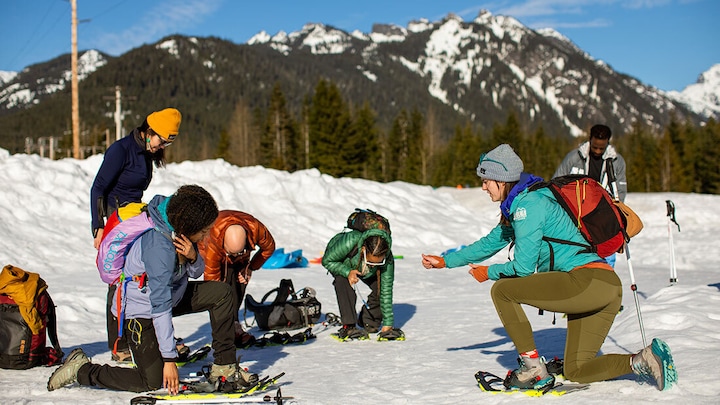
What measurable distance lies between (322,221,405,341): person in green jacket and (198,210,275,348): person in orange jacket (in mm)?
992

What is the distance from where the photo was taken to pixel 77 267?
40.1ft

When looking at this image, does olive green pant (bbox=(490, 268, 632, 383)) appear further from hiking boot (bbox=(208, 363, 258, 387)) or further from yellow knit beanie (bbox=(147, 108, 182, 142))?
yellow knit beanie (bbox=(147, 108, 182, 142))

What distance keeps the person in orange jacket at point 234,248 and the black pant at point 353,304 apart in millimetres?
1122

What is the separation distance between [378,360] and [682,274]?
32.3 feet


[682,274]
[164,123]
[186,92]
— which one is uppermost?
[186,92]

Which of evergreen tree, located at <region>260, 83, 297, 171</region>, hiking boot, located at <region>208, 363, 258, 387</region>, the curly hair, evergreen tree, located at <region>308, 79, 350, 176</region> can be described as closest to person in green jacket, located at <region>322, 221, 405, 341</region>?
hiking boot, located at <region>208, 363, 258, 387</region>

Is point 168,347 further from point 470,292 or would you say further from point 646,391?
point 470,292

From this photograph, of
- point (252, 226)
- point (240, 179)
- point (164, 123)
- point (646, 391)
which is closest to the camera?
point (646, 391)

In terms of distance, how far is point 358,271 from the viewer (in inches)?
284

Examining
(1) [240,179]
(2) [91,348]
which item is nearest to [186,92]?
(1) [240,179]

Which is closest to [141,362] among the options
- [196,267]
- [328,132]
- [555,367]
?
[196,267]

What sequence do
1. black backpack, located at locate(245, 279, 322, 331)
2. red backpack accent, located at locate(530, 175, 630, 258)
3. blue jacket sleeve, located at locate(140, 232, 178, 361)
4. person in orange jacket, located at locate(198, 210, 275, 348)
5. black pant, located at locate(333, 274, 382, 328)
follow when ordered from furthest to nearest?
black backpack, located at locate(245, 279, 322, 331), black pant, located at locate(333, 274, 382, 328), person in orange jacket, located at locate(198, 210, 275, 348), red backpack accent, located at locate(530, 175, 630, 258), blue jacket sleeve, located at locate(140, 232, 178, 361)

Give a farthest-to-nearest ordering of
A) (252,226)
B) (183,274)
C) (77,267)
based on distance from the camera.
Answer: (77,267) < (252,226) < (183,274)

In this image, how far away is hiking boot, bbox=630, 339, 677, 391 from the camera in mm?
3928
